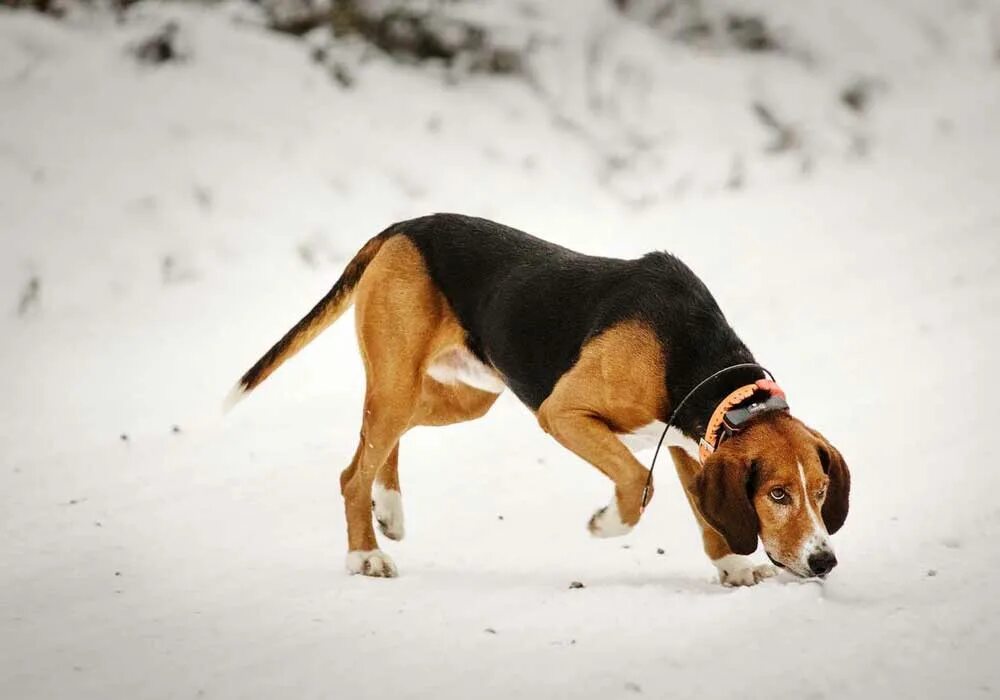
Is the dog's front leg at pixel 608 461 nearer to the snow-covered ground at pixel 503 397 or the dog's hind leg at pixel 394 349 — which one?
the snow-covered ground at pixel 503 397

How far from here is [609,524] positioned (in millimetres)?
4309

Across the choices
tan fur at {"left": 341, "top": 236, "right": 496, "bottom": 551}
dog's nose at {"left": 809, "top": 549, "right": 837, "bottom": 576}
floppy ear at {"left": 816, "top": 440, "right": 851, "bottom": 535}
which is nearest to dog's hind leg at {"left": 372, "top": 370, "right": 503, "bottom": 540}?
tan fur at {"left": 341, "top": 236, "right": 496, "bottom": 551}

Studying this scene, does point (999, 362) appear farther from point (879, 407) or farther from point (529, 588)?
point (529, 588)

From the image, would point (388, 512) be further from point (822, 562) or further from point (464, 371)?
point (822, 562)

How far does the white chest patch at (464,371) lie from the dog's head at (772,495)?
144 centimetres

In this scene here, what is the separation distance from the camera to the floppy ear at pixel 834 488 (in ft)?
13.0

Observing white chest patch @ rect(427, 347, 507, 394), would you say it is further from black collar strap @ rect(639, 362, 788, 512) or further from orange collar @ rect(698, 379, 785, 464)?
orange collar @ rect(698, 379, 785, 464)

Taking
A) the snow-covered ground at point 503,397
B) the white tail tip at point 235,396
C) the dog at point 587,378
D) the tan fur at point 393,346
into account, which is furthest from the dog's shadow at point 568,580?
the white tail tip at point 235,396

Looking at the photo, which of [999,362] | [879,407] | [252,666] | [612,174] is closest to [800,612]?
[252,666]

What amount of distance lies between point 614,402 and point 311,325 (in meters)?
1.65

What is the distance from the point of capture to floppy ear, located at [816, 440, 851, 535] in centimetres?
395

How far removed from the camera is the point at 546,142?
438 inches

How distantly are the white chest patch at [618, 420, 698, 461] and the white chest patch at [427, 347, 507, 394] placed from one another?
720mm

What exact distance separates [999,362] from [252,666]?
5.27 m
